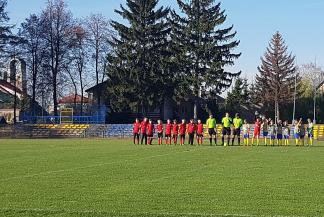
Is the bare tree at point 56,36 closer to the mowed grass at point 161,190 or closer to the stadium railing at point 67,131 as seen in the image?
the stadium railing at point 67,131

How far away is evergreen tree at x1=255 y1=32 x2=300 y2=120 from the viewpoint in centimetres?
8049

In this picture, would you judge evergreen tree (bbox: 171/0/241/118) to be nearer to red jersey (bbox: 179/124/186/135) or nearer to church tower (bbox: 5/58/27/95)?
church tower (bbox: 5/58/27/95)

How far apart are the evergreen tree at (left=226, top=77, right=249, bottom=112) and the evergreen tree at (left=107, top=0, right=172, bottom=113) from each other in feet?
37.3

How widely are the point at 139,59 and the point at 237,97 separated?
1557 cm

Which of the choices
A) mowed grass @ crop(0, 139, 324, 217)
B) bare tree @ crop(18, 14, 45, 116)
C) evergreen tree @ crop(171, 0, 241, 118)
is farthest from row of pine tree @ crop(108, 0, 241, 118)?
mowed grass @ crop(0, 139, 324, 217)

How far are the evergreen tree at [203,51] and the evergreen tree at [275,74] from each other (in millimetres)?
16045

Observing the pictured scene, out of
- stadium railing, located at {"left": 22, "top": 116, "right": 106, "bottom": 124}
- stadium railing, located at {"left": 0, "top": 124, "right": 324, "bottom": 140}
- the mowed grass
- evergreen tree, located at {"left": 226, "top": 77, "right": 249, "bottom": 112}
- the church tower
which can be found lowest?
the mowed grass

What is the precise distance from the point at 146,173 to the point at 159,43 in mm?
49537

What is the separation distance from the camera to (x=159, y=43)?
213 feet

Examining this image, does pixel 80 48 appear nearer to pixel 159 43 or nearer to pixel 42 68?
pixel 42 68

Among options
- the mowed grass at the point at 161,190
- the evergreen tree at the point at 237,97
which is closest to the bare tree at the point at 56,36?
the evergreen tree at the point at 237,97

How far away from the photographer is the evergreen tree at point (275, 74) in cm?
8049

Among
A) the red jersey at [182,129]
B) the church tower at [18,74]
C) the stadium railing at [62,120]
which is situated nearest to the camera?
the red jersey at [182,129]

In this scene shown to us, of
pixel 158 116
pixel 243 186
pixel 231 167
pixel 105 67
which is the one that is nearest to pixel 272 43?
pixel 158 116
